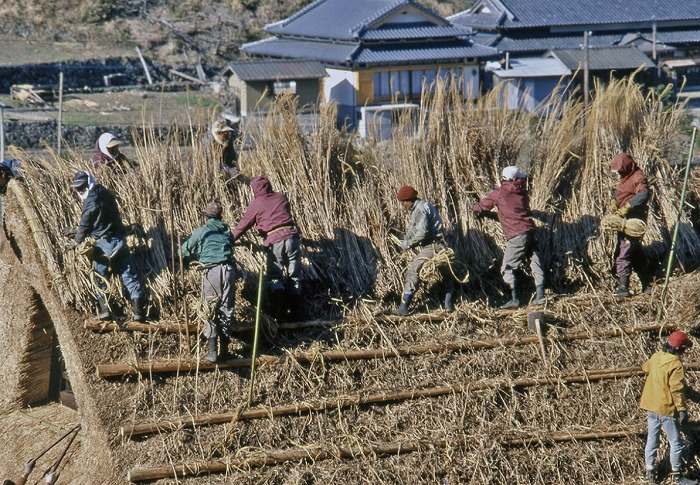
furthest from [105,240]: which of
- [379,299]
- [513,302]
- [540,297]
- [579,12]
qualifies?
[579,12]

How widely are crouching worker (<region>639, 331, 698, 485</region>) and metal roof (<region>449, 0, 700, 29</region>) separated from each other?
27942 mm

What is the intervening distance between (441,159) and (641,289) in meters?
2.62

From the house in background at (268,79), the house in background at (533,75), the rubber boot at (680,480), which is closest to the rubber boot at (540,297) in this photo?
the rubber boot at (680,480)

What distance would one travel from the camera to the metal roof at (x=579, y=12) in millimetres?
35844

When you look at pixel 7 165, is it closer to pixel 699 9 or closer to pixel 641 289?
pixel 641 289

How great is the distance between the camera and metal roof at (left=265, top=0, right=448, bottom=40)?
30922 millimetres

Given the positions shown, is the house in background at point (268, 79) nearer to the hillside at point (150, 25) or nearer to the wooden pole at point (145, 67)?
the wooden pole at point (145, 67)

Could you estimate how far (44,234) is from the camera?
8891mm

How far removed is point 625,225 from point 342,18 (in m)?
24.2

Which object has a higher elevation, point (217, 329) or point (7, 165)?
point (7, 165)

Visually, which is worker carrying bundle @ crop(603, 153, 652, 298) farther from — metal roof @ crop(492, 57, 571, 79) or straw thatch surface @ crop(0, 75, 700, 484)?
metal roof @ crop(492, 57, 571, 79)

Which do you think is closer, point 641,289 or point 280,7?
point 641,289

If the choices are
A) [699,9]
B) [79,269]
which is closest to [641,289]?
[79,269]

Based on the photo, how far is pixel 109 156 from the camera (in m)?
9.70
